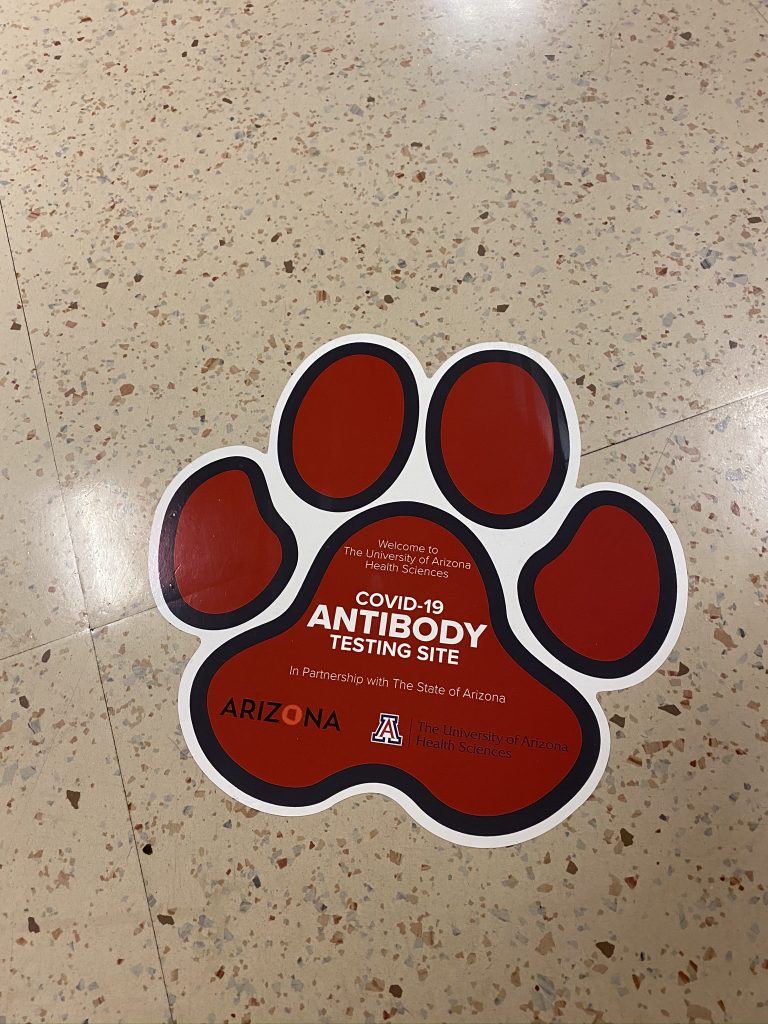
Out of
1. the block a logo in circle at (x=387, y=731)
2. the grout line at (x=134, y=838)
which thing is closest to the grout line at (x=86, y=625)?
the grout line at (x=134, y=838)

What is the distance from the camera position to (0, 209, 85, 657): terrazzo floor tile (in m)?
0.83

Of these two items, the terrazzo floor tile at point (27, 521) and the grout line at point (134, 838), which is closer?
the grout line at point (134, 838)

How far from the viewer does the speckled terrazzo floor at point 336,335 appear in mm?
684

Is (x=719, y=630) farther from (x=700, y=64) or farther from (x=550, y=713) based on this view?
(x=700, y=64)

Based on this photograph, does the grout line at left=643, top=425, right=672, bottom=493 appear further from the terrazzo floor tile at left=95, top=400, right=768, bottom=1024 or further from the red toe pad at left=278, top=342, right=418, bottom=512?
the red toe pad at left=278, top=342, right=418, bottom=512

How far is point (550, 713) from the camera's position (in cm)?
74

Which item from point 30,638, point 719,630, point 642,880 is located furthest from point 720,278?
point 30,638

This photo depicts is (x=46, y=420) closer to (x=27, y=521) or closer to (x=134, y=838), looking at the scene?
(x=27, y=521)

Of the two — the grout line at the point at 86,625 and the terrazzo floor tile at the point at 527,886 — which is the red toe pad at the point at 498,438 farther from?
the grout line at the point at 86,625

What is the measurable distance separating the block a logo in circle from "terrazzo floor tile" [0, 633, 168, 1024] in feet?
0.89

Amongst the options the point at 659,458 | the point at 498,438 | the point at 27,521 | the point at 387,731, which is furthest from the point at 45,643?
the point at 659,458

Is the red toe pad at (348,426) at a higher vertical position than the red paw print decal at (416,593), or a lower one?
higher

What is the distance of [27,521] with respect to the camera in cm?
86

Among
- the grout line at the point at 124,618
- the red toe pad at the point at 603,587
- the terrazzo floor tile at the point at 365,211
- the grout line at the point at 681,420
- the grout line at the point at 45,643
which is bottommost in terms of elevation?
the grout line at the point at 45,643
